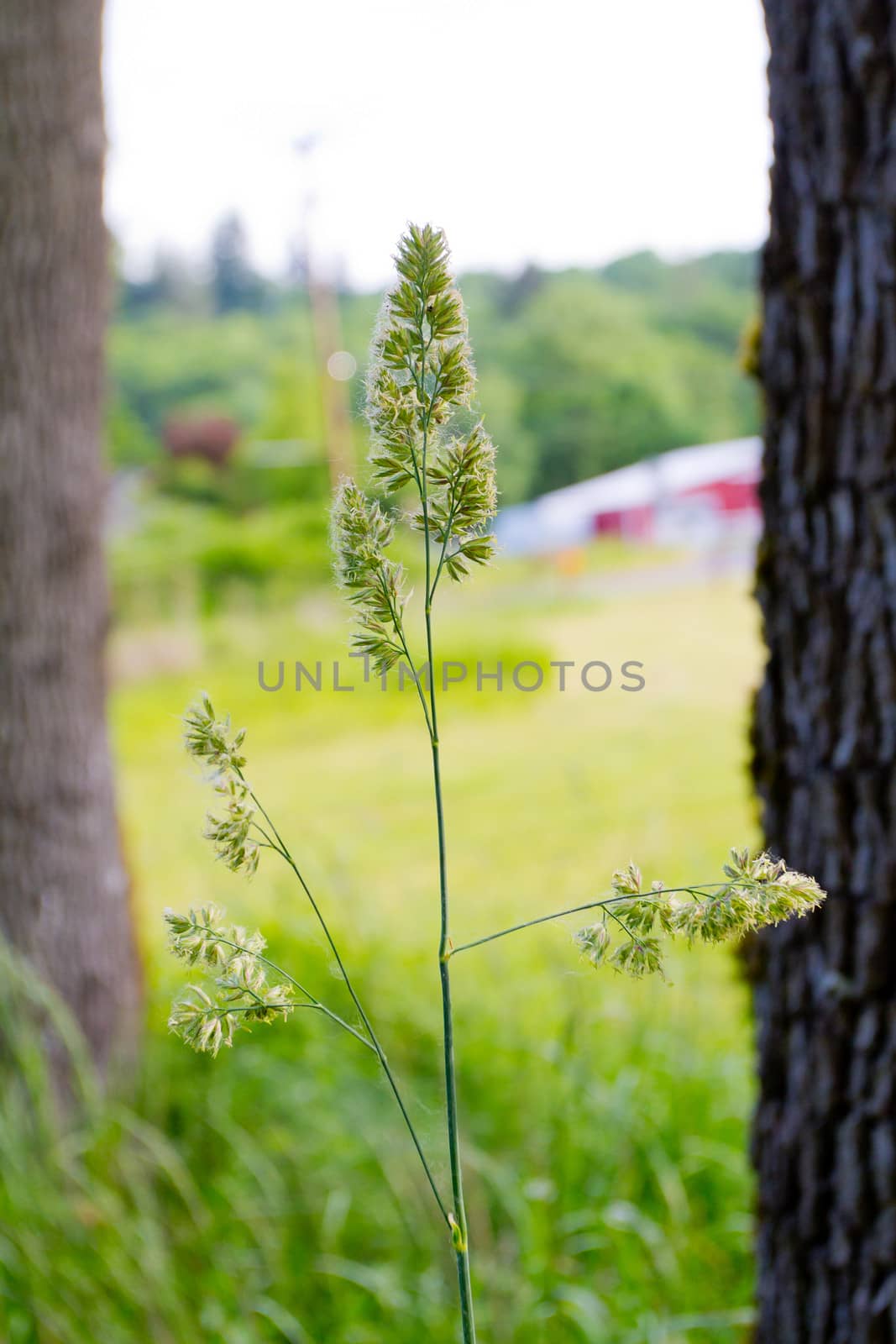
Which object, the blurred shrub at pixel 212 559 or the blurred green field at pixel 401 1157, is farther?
the blurred shrub at pixel 212 559

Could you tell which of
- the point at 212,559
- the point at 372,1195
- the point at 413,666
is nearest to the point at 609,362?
the point at 212,559

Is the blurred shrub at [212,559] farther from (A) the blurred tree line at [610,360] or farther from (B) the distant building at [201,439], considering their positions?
(A) the blurred tree line at [610,360]

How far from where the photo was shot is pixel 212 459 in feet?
35.5

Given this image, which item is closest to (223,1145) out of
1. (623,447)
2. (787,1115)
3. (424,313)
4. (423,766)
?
(787,1115)

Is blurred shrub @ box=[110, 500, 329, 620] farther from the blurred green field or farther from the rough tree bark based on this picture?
the rough tree bark

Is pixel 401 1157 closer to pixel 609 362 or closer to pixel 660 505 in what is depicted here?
pixel 609 362

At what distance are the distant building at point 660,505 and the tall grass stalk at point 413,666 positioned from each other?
6266mm

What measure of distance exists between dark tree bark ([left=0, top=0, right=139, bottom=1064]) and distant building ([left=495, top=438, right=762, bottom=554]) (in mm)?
4598

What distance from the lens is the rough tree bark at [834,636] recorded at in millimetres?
935

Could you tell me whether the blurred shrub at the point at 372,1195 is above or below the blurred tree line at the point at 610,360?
below

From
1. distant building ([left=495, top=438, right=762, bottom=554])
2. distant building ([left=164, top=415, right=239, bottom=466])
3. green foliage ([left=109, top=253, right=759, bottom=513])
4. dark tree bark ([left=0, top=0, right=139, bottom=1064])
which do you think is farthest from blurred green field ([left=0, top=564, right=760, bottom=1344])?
distant building ([left=164, top=415, right=239, bottom=466])

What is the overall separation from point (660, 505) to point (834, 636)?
6.40 meters

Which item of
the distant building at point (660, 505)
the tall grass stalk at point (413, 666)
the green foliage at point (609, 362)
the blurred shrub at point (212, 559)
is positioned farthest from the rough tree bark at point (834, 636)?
the blurred shrub at point (212, 559)

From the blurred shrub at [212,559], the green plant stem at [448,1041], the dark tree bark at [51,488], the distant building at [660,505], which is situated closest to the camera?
the green plant stem at [448,1041]
